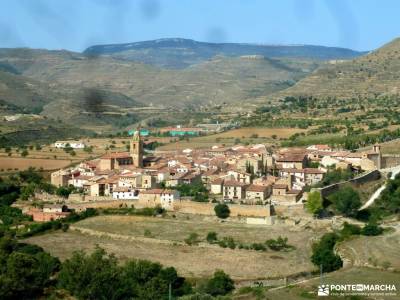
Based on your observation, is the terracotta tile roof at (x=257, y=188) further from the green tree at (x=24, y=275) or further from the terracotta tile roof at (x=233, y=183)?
the green tree at (x=24, y=275)

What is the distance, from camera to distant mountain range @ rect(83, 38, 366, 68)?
141125mm

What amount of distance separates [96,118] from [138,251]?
1521 inches

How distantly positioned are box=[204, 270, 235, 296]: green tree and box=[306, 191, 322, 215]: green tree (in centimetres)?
604

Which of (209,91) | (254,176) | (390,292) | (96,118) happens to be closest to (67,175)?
(254,176)

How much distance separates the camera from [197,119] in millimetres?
59281

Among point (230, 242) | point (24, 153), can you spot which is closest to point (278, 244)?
point (230, 242)

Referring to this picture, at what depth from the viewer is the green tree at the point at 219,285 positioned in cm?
1656

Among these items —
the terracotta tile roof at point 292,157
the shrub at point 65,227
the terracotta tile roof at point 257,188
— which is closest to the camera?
the shrub at point 65,227

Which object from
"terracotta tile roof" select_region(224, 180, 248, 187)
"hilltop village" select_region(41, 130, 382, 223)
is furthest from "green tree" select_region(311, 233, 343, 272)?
"terracotta tile roof" select_region(224, 180, 248, 187)

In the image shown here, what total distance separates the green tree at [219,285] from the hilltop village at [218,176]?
6188mm

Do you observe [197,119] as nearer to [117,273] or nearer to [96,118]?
[96,118]

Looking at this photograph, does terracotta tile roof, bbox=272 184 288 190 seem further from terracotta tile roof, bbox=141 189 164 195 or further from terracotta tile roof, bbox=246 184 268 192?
terracotta tile roof, bbox=141 189 164 195

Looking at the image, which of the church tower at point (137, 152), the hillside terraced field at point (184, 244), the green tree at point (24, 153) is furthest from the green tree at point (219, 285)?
the green tree at point (24, 153)

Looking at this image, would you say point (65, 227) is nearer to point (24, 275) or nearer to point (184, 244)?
point (184, 244)
